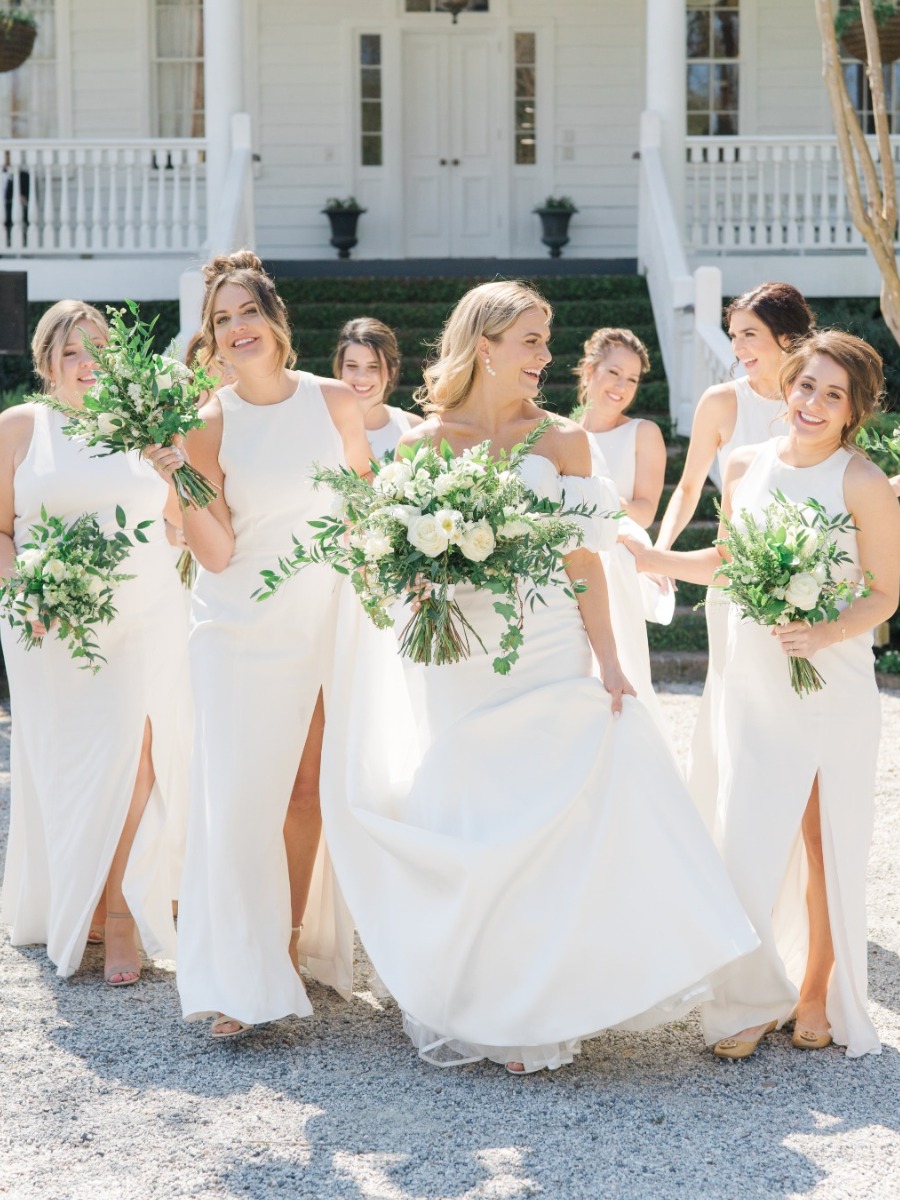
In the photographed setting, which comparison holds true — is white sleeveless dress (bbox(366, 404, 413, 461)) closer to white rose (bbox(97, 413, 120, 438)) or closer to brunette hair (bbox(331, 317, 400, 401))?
brunette hair (bbox(331, 317, 400, 401))

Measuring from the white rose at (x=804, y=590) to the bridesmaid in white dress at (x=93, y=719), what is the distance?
218 cm

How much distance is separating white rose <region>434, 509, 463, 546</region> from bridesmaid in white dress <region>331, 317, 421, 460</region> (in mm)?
2499

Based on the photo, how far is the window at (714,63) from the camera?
17844mm

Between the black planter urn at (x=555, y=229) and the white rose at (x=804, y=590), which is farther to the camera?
the black planter urn at (x=555, y=229)

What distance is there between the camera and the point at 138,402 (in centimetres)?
438

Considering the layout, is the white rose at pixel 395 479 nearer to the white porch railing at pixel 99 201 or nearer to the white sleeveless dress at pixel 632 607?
the white sleeveless dress at pixel 632 607

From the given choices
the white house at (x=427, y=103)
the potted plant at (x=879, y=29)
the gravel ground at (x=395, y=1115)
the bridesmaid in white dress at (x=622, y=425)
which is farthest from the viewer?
the white house at (x=427, y=103)

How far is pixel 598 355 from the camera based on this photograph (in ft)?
21.2

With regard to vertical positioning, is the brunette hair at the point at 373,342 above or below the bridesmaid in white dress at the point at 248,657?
above

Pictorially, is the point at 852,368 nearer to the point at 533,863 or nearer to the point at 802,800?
the point at 802,800

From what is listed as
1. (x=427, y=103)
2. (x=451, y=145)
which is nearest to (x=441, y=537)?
(x=451, y=145)

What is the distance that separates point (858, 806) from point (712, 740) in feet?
1.95

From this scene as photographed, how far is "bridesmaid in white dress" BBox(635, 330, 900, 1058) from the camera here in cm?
447

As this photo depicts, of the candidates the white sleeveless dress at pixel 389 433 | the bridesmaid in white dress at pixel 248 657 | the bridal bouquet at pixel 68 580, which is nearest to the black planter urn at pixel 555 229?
the white sleeveless dress at pixel 389 433
